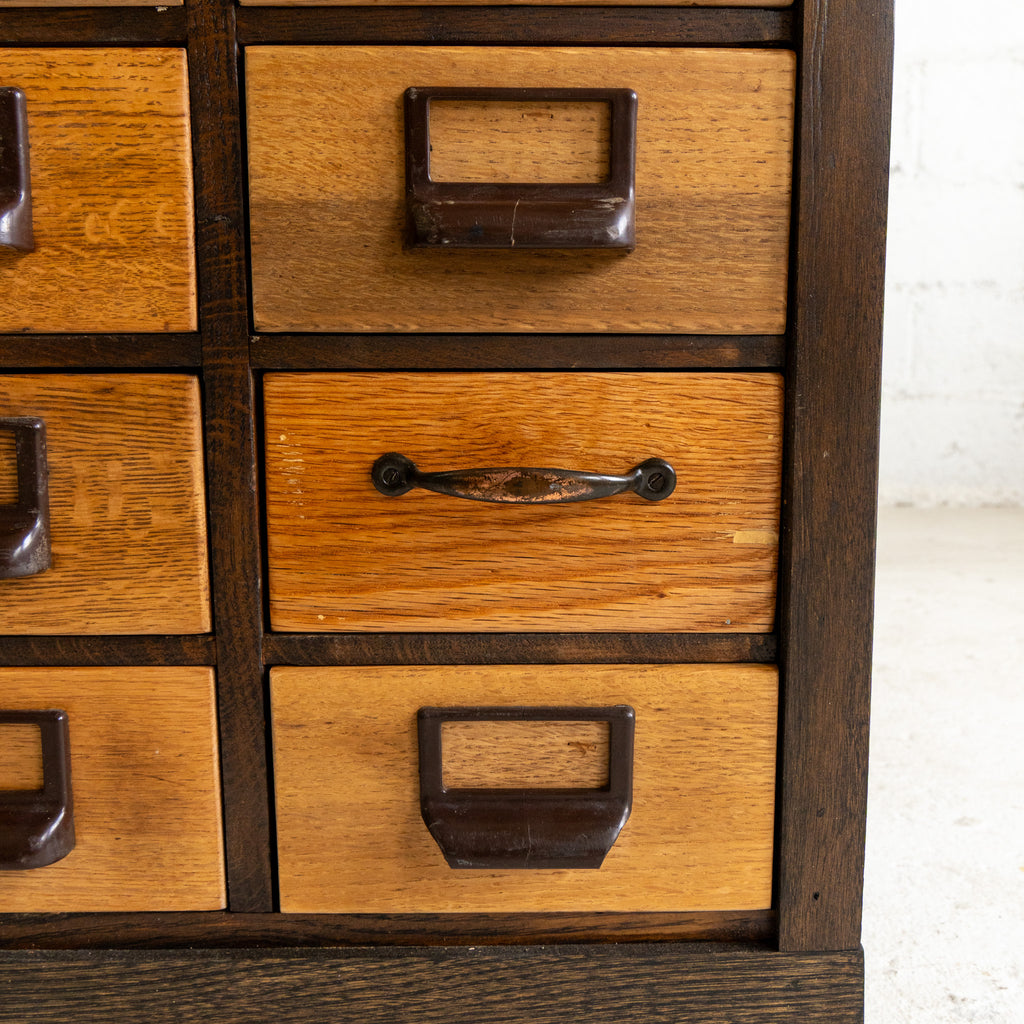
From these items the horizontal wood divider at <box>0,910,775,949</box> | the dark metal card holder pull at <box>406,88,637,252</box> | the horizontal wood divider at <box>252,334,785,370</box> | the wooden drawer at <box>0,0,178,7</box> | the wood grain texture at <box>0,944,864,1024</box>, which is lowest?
the wood grain texture at <box>0,944,864,1024</box>

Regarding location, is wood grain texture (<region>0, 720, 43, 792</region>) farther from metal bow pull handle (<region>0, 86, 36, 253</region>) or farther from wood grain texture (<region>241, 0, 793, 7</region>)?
wood grain texture (<region>241, 0, 793, 7</region>)

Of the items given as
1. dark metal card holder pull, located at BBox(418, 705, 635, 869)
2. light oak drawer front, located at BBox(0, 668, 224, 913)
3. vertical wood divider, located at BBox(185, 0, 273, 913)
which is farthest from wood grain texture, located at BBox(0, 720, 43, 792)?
dark metal card holder pull, located at BBox(418, 705, 635, 869)

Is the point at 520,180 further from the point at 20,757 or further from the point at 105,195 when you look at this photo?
the point at 20,757

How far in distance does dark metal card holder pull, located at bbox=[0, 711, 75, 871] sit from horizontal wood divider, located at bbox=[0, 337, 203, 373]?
204 mm

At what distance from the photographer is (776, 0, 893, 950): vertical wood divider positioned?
1.71 ft

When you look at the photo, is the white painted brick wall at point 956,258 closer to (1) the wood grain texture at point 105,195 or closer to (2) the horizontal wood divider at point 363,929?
(2) the horizontal wood divider at point 363,929

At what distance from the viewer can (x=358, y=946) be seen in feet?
1.96

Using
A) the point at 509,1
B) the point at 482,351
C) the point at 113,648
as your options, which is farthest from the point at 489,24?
the point at 113,648

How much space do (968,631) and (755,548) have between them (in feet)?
3.91

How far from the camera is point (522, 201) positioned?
506 millimetres

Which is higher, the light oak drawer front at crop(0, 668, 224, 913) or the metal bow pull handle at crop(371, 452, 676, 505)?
the metal bow pull handle at crop(371, 452, 676, 505)

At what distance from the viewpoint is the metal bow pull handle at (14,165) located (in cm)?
51

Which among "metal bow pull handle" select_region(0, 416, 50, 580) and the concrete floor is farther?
the concrete floor

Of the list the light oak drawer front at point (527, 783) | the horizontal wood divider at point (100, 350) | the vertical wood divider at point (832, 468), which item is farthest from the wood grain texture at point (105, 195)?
Result: the vertical wood divider at point (832, 468)
